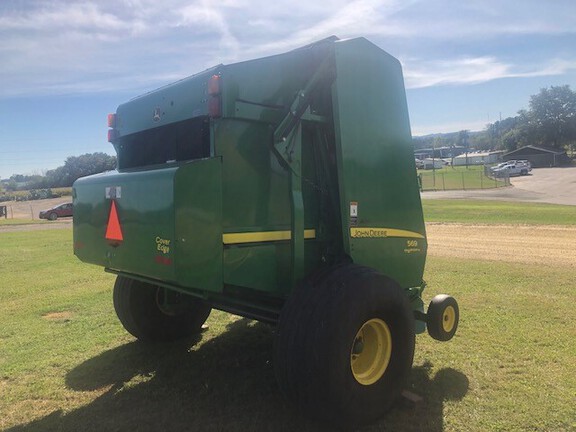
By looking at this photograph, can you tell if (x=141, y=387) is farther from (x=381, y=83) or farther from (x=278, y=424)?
(x=381, y=83)

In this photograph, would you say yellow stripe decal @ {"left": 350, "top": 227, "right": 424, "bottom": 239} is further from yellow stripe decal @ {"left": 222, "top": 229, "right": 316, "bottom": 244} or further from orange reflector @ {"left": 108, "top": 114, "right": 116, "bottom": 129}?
orange reflector @ {"left": 108, "top": 114, "right": 116, "bottom": 129}

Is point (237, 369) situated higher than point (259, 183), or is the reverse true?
point (259, 183)

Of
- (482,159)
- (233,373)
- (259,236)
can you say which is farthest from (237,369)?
(482,159)

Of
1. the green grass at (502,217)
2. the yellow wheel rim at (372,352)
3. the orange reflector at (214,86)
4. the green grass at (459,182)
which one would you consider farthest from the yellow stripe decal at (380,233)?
the green grass at (459,182)

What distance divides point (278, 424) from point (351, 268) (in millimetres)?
1215

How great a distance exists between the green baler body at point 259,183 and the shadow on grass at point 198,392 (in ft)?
2.30

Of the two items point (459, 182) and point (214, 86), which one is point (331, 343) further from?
point (459, 182)

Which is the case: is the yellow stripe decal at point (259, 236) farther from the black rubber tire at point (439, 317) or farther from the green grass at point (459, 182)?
the green grass at point (459, 182)

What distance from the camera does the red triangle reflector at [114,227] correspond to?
3525 mm

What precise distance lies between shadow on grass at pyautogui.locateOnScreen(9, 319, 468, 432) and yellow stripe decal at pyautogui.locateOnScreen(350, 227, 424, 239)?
1.21m

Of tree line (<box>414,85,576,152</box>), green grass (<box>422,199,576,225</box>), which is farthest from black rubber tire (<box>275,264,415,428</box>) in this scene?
tree line (<box>414,85,576,152</box>)

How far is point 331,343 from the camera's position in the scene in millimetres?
2959

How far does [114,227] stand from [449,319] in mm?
3012

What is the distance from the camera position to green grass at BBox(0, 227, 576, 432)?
11.4ft
